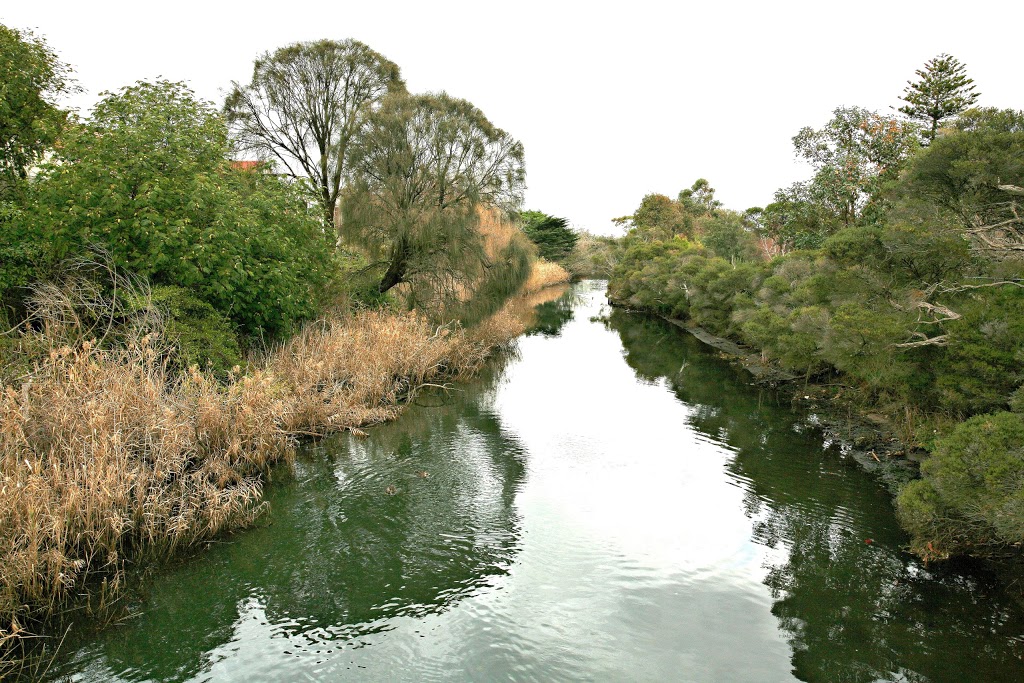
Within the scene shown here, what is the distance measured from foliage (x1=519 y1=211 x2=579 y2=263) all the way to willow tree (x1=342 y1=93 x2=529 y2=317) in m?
41.0

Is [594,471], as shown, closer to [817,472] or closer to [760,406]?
[817,472]

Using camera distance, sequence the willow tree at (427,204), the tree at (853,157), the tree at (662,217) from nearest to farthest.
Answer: the willow tree at (427,204) → the tree at (853,157) → the tree at (662,217)

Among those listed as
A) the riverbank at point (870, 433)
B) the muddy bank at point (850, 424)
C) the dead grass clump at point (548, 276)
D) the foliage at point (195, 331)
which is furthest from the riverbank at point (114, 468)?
the dead grass clump at point (548, 276)

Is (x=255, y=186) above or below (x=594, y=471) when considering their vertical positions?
above

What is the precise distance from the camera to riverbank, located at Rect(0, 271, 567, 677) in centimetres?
577

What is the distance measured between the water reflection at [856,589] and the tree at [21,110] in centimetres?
1348

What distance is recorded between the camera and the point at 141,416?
7691 millimetres

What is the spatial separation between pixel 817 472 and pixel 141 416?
9774 mm

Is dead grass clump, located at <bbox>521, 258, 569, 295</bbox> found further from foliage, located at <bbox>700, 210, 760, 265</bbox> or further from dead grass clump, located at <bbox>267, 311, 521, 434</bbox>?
dead grass clump, located at <bbox>267, 311, 521, 434</bbox>

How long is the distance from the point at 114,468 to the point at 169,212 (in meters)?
5.40

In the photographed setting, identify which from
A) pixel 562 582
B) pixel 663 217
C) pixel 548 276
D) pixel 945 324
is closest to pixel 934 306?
pixel 945 324

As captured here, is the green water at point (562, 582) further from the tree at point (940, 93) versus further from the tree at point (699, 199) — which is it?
the tree at point (699, 199)

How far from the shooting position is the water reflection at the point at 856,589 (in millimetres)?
5848

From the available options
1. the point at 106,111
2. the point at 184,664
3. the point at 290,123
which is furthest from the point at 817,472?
the point at 290,123
